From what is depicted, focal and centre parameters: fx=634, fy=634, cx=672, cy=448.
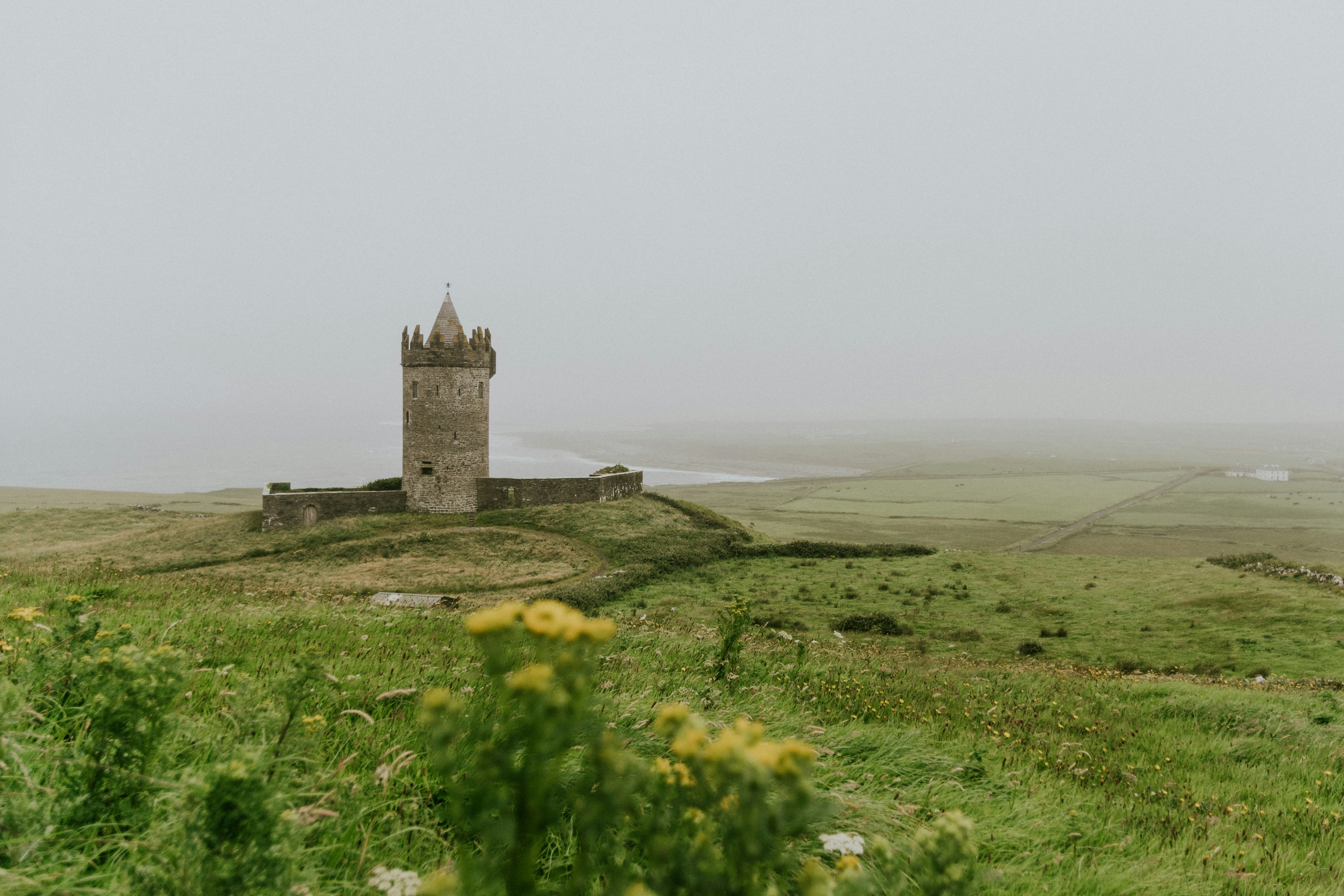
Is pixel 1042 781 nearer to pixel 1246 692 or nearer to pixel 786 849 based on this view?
pixel 786 849

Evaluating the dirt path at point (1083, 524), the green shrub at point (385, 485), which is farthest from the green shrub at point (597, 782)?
the dirt path at point (1083, 524)

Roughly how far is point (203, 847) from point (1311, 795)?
9123 mm

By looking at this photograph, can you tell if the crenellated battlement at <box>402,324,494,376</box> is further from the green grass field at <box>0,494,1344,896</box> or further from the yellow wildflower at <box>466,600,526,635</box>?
the yellow wildflower at <box>466,600,526,635</box>

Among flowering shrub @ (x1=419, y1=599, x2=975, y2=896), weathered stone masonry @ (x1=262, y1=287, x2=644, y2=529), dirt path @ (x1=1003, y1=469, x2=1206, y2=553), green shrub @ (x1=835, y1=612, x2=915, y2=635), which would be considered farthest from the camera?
dirt path @ (x1=1003, y1=469, x2=1206, y2=553)

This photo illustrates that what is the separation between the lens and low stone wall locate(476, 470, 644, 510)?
135ft

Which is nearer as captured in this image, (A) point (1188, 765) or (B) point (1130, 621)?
(A) point (1188, 765)

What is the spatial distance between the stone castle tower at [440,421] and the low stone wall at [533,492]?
2.52 feet

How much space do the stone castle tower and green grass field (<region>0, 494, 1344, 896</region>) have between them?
739 inches

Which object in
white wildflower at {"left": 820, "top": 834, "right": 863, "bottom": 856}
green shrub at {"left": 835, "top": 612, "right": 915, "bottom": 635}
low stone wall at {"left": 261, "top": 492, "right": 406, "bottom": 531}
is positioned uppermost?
white wildflower at {"left": 820, "top": 834, "right": 863, "bottom": 856}

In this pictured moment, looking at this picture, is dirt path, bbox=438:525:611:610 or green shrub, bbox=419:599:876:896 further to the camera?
dirt path, bbox=438:525:611:610

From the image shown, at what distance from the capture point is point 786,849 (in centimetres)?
310

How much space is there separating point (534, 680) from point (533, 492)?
4110 cm

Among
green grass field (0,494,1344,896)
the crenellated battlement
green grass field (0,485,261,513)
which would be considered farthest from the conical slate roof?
green grass field (0,485,261,513)

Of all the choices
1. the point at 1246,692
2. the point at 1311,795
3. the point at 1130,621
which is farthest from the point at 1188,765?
the point at 1130,621
